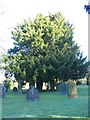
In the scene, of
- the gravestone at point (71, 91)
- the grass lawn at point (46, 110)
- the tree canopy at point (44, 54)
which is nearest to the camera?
the grass lawn at point (46, 110)

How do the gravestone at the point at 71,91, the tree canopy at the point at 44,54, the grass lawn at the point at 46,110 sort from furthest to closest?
the tree canopy at the point at 44,54 < the gravestone at the point at 71,91 < the grass lawn at the point at 46,110

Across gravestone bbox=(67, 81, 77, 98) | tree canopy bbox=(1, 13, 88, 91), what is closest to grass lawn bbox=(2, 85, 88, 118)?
gravestone bbox=(67, 81, 77, 98)

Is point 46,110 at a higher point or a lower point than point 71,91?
lower

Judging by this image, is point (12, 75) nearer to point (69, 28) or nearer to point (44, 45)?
point (44, 45)

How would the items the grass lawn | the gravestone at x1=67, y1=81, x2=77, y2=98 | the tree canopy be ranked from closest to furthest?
1. the grass lawn
2. the gravestone at x1=67, y1=81, x2=77, y2=98
3. the tree canopy

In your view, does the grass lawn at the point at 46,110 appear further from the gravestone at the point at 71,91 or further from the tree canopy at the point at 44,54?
the tree canopy at the point at 44,54

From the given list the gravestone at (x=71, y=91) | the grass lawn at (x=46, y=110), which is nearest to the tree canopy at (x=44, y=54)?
the gravestone at (x=71, y=91)

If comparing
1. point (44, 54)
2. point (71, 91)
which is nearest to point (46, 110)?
point (71, 91)

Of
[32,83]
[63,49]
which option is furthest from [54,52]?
[32,83]

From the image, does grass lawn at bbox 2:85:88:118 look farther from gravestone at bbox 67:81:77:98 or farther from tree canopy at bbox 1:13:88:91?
tree canopy at bbox 1:13:88:91

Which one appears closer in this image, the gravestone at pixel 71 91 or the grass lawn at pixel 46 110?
the grass lawn at pixel 46 110

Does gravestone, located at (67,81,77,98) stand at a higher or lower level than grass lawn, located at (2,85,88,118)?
higher

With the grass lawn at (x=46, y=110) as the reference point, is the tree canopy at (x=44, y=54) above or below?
above

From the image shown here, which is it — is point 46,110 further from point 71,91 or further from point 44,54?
point 44,54
